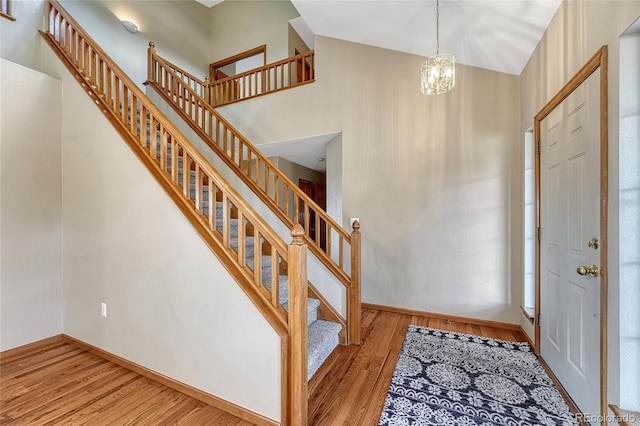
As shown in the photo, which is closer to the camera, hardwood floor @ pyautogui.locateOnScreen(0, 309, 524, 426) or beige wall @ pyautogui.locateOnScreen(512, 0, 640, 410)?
beige wall @ pyautogui.locateOnScreen(512, 0, 640, 410)

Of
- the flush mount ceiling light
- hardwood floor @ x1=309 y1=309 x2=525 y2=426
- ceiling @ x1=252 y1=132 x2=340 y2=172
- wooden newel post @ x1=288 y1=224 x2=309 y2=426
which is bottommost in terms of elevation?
hardwood floor @ x1=309 y1=309 x2=525 y2=426

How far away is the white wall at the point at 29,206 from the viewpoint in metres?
2.39

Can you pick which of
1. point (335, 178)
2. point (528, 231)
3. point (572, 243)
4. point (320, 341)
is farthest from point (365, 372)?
point (335, 178)

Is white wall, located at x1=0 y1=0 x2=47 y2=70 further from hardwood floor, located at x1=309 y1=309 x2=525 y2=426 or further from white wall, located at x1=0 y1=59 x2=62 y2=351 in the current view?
hardwood floor, located at x1=309 y1=309 x2=525 y2=426

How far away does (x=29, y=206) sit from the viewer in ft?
8.32

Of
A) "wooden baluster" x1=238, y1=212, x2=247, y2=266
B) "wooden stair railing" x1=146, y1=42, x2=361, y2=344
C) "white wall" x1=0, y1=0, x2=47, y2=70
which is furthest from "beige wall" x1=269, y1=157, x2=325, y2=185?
"wooden baluster" x1=238, y1=212, x2=247, y2=266

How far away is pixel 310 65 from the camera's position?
153 inches

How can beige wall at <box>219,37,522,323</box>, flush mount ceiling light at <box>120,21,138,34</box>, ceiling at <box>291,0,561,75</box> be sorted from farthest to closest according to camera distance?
flush mount ceiling light at <box>120,21,138,34</box>, beige wall at <box>219,37,522,323</box>, ceiling at <box>291,0,561,75</box>

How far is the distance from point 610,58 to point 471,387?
219 cm

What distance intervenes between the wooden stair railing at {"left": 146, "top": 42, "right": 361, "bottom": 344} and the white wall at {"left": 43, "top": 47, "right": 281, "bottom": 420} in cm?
89

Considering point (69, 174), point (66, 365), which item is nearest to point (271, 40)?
point (69, 174)

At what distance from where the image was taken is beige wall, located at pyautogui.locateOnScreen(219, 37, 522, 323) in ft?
9.84

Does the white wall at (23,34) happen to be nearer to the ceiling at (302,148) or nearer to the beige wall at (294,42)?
the ceiling at (302,148)

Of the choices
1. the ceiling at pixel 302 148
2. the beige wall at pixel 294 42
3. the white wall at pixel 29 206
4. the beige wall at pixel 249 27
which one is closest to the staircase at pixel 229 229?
the white wall at pixel 29 206
